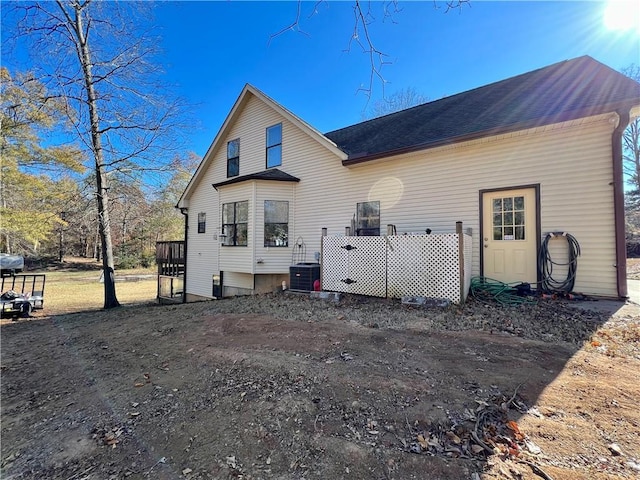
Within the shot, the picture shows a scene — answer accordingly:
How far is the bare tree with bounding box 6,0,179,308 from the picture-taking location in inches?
368

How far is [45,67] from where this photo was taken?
930 centimetres

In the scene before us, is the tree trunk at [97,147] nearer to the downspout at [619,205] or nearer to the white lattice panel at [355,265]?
the white lattice panel at [355,265]

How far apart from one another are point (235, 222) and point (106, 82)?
6146mm

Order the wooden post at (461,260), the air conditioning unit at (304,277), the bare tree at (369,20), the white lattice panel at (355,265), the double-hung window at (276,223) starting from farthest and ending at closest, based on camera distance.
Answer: the double-hung window at (276,223), the air conditioning unit at (304,277), the white lattice panel at (355,265), the wooden post at (461,260), the bare tree at (369,20)

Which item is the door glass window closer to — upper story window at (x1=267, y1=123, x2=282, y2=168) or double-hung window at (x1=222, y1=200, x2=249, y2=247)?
upper story window at (x1=267, y1=123, x2=282, y2=168)

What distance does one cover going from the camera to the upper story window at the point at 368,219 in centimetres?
882

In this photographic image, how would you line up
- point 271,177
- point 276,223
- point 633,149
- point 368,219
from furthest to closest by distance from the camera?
point 633,149
point 276,223
point 271,177
point 368,219

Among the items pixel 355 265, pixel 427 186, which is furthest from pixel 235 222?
pixel 427 186

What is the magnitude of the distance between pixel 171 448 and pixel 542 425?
2.82 meters

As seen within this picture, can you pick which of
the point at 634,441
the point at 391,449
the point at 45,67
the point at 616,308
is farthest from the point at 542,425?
the point at 45,67

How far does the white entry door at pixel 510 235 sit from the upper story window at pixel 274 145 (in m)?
6.94

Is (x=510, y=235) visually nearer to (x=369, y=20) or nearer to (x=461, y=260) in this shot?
(x=461, y=260)

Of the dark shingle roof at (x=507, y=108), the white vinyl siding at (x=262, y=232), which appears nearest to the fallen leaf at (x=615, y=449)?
the dark shingle roof at (x=507, y=108)

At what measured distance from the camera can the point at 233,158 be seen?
1243cm
